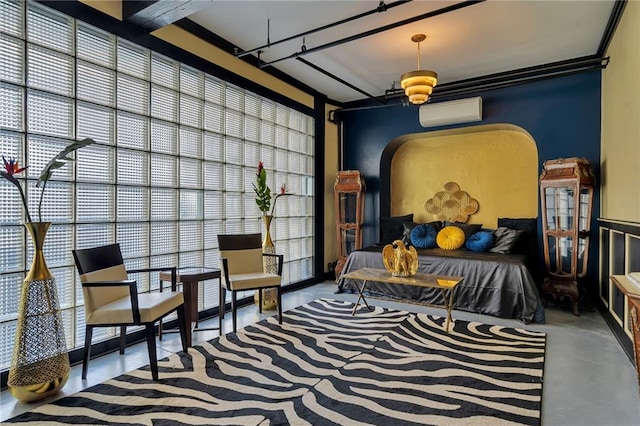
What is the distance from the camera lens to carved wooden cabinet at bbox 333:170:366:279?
19.1 feet

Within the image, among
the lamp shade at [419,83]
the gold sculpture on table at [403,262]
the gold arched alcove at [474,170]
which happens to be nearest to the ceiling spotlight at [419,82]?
the lamp shade at [419,83]

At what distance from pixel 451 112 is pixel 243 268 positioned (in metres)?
3.69

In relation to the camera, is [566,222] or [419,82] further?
[566,222]

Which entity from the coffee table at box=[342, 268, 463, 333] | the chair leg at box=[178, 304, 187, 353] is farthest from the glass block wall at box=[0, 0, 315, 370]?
the coffee table at box=[342, 268, 463, 333]

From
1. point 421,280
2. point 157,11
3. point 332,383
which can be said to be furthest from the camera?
point 421,280

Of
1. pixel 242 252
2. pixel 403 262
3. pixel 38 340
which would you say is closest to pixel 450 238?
pixel 403 262

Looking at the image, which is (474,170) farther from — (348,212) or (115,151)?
(115,151)

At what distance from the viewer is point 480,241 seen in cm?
488

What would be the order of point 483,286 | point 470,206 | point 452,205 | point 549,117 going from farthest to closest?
point 452,205 < point 470,206 < point 549,117 < point 483,286

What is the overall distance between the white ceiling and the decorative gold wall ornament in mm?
1766

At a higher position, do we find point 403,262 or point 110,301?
point 403,262

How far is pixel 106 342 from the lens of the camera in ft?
9.80

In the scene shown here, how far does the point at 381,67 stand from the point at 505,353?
366cm

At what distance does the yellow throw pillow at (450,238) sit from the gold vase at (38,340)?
4.46 m
